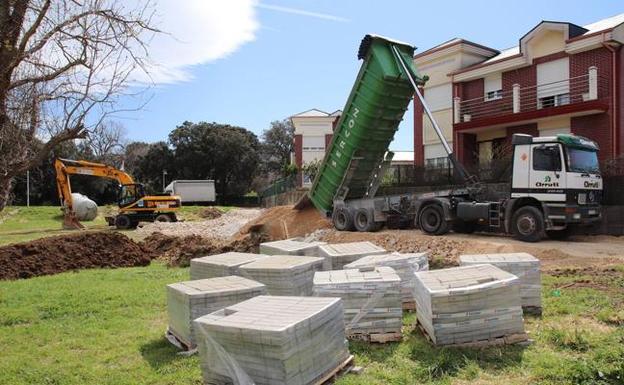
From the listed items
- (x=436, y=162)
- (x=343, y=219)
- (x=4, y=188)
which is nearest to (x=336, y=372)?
(x=4, y=188)

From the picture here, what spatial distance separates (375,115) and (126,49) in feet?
34.7

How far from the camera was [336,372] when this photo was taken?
4.76m

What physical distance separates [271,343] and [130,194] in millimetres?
27557

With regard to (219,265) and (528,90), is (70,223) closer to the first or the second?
(219,265)

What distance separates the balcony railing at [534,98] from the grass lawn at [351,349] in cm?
1529

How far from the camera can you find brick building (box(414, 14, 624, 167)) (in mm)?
21125

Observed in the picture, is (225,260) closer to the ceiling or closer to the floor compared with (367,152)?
closer to the floor

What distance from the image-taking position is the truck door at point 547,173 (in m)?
14.1

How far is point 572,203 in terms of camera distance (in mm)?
14125

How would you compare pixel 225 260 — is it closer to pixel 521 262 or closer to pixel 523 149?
pixel 521 262

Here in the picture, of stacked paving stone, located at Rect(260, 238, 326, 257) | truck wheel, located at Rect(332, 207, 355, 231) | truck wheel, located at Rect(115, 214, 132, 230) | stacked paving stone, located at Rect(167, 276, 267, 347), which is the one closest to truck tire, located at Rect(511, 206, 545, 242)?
truck wheel, located at Rect(332, 207, 355, 231)

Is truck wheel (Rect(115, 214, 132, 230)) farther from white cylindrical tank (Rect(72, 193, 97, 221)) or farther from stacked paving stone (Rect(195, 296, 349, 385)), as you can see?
stacked paving stone (Rect(195, 296, 349, 385))

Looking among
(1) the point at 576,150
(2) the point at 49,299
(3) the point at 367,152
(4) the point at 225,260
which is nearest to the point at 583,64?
(1) the point at 576,150

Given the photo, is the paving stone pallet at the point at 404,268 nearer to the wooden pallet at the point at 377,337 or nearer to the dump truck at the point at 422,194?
the wooden pallet at the point at 377,337
